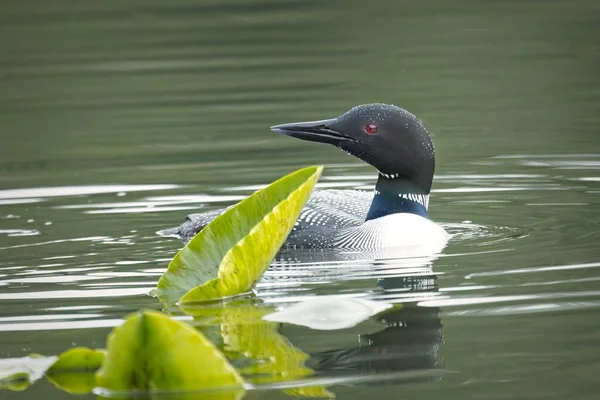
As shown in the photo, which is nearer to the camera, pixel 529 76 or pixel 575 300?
pixel 575 300

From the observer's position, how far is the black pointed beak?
815 centimetres

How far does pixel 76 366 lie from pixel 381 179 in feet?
11.2

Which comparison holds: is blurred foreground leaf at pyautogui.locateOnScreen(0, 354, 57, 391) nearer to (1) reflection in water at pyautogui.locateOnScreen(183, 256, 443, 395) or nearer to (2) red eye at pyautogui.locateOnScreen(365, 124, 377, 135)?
(1) reflection in water at pyautogui.locateOnScreen(183, 256, 443, 395)

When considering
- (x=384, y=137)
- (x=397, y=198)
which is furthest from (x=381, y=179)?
(x=384, y=137)

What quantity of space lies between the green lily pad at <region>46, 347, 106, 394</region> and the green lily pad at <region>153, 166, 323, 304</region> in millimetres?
1112

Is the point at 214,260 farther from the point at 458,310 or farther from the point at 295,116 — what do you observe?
the point at 295,116

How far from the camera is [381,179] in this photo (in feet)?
27.1

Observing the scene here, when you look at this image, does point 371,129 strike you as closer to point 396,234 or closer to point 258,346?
point 396,234

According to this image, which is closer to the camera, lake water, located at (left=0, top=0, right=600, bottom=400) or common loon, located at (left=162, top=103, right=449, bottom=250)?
lake water, located at (left=0, top=0, right=600, bottom=400)

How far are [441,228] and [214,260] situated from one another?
2.10 metres

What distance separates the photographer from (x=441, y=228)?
804cm

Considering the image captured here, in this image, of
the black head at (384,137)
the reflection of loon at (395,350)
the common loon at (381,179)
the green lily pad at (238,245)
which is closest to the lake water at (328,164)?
the reflection of loon at (395,350)

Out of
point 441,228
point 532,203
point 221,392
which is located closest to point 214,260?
point 221,392

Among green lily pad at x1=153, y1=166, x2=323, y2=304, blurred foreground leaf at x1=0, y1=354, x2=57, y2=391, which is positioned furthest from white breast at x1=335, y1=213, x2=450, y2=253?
blurred foreground leaf at x1=0, y1=354, x2=57, y2=391
